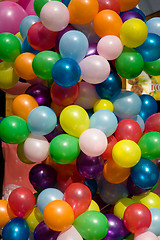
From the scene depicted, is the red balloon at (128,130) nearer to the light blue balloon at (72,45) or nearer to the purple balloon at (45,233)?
the light blue balloon at (72,45)

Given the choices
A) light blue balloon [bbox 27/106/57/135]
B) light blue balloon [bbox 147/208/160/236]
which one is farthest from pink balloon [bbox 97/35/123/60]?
light blue balloon [bbox 147/208/160/236]

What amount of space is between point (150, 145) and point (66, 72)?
42cm

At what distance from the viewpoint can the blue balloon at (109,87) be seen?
4.22 ft

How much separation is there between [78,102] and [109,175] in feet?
1.07

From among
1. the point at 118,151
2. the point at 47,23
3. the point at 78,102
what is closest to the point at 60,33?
the point at 47,23

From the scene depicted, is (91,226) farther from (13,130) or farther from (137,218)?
(13,130)

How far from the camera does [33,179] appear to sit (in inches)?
53.0

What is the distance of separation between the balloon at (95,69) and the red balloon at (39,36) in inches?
7.6

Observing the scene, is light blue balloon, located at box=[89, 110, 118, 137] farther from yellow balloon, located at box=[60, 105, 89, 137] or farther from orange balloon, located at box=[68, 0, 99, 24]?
orange balloon, located at box=[68, 0, 99, 24]

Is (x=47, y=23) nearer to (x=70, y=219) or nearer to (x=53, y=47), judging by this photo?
(x=53, y=47)

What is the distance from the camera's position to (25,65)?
1.27 metres

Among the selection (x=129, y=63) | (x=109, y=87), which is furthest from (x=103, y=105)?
(x=129, y=63)

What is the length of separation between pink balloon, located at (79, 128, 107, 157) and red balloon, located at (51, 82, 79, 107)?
17 cm

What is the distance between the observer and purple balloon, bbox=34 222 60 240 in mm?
1167
